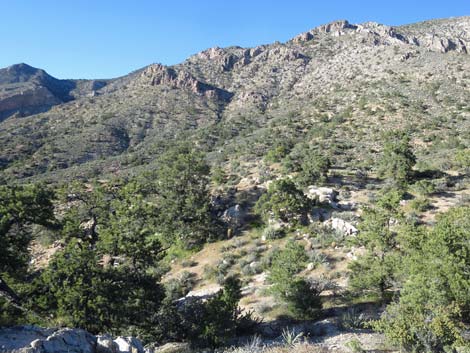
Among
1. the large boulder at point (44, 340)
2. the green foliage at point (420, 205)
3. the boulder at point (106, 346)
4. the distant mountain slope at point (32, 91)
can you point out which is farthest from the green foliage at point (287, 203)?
the distant mountain slope at point (32, 91)

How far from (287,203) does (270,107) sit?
5374 centimetres

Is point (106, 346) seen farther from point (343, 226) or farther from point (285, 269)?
point (343, 226)

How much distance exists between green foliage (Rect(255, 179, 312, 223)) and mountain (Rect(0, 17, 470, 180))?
1115cm

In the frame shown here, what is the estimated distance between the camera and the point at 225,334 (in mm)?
11688

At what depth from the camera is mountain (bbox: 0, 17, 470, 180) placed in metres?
44.5

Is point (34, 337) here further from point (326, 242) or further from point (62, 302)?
point (326, 242)

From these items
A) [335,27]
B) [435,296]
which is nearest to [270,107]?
[335,27]

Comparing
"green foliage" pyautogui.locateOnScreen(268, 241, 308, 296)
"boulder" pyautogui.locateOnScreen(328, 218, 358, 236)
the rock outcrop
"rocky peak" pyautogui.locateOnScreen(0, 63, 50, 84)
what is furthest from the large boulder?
"rocky peak" pyautogui.locateOnScreen(0, 63, 50, 84)

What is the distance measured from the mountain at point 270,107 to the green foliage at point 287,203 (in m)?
11.1

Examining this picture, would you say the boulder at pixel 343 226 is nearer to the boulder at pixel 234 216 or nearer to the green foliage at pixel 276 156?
the boulder at pixel 234 216

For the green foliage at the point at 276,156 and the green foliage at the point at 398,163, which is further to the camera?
the green foliage at the point at 276,156

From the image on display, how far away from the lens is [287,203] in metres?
23.5

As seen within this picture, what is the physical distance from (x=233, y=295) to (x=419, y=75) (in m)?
64.0

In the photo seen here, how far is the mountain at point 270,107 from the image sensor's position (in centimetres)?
4447
